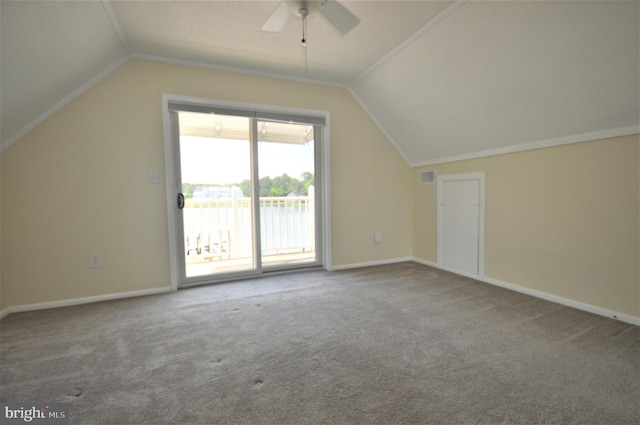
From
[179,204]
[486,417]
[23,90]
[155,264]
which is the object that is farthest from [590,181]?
[23,90]

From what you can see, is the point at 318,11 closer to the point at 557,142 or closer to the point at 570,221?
the point at 557,142

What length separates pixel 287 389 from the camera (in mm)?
1296

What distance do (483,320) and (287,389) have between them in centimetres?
148

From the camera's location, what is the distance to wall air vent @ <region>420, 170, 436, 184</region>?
3.45m

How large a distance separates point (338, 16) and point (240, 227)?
308 centimetres

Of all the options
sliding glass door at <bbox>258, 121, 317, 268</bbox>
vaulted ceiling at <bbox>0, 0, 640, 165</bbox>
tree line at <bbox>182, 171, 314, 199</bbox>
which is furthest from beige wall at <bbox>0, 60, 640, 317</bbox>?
tree line at <bbox>182, 171, 314, 199</bbox>

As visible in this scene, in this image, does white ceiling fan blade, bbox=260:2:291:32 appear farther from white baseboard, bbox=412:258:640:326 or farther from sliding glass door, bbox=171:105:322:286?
white baseboard, bbox=412:258:640:326

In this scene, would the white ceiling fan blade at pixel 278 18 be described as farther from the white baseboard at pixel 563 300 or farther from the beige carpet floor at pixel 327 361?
the white baseboard at pixel 563 300

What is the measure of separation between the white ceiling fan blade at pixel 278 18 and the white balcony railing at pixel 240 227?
202cm

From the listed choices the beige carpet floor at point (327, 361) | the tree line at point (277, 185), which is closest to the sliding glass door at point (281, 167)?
the tree line at point (277, 185)

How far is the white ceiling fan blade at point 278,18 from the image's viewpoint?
5.23ft

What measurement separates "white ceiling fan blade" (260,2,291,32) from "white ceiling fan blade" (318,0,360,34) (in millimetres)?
208

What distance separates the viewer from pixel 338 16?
161cm

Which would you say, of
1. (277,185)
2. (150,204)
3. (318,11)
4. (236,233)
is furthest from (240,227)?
(318,11)
